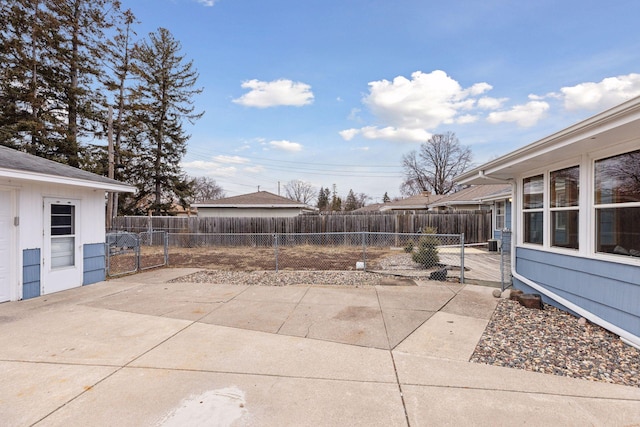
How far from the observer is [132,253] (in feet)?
42.7

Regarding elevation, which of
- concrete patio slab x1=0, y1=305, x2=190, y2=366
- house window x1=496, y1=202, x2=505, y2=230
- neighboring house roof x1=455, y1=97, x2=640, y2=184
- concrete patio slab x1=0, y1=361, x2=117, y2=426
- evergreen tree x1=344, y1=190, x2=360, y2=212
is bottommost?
concrete patio slab x1=0, y1=305, x2=190, y2=366

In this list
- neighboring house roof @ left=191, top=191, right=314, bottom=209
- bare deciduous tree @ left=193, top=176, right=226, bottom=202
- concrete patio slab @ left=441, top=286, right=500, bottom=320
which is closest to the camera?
concrete patio slab @ left=441, top=286, right=500, bottom=320

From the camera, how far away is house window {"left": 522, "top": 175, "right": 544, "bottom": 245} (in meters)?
5.29

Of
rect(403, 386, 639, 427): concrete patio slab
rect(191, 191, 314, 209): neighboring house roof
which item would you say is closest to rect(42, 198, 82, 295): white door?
rect(403, 386, 639, 427): concrete patio slab

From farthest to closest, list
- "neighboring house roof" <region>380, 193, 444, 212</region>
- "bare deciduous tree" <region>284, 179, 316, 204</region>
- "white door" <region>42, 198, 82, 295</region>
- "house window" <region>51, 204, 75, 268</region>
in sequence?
"bare deciduous tree" <region>284, 179, 316, 204</region> < "neighboring house roof" <region>380, 193, 444, 212</region> < "house window" <region>51, 204, 75, 268</region> < "white door" <region>42, 198, 82, 295</region>

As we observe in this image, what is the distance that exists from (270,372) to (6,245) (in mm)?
5484

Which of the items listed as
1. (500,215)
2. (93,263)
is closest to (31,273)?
(93,263)

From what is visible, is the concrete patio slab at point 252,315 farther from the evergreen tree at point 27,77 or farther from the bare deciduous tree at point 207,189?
the bare deciduous tree at point 207,189

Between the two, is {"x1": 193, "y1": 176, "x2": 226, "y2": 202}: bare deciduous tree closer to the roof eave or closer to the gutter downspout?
the roof eave

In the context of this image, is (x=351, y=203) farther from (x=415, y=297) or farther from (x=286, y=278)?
(x=415, y=297)

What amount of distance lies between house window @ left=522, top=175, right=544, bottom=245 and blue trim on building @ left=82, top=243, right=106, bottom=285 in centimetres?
898

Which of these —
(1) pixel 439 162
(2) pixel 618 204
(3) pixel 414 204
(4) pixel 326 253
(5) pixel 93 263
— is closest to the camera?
(2) pixel 618 204

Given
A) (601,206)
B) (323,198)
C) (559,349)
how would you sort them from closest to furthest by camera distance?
(559,349)
(601,206)
(323,198)

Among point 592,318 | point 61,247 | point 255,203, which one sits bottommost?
point 592,318
